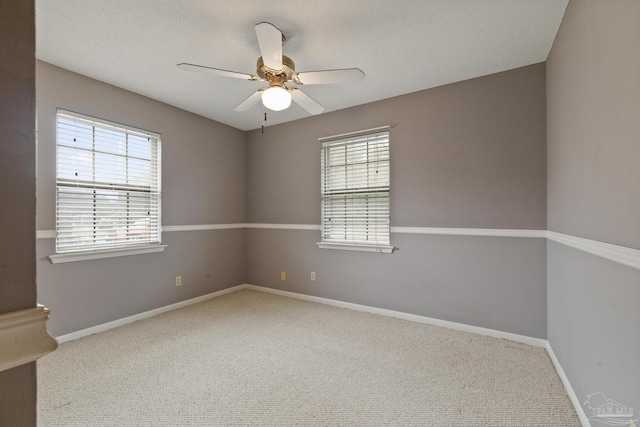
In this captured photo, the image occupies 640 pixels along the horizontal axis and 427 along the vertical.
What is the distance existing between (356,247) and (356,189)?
69 centimetres

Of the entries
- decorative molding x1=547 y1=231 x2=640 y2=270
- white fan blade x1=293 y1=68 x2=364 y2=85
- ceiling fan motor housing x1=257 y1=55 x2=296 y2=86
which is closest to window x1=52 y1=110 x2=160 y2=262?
ceiling fan motor housing x1=257 y1=55 x2=296 y2=86

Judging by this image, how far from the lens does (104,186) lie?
2844mm

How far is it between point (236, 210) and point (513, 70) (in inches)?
143

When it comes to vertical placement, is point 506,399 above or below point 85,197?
below

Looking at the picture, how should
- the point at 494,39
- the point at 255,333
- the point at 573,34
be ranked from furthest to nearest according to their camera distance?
the point at 255,333 < the point at 494,39 < the point at 573,34

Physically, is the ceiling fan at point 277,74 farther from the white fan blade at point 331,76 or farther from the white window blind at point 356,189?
the white window blind at point 356,189

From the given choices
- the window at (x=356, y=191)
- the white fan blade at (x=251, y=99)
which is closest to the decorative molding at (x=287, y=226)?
the window at (x=356, y=191)

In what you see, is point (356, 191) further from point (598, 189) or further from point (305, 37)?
point (598, 189)

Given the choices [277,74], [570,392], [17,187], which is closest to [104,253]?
[277,74]

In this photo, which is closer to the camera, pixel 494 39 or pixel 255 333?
pixel 494 39

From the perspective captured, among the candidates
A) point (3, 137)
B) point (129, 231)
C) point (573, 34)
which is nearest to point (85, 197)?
point (129, 231)

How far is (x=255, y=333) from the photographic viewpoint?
2.78 metres

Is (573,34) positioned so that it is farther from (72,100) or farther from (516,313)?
(72,100)

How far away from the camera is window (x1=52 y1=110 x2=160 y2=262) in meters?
2.59
